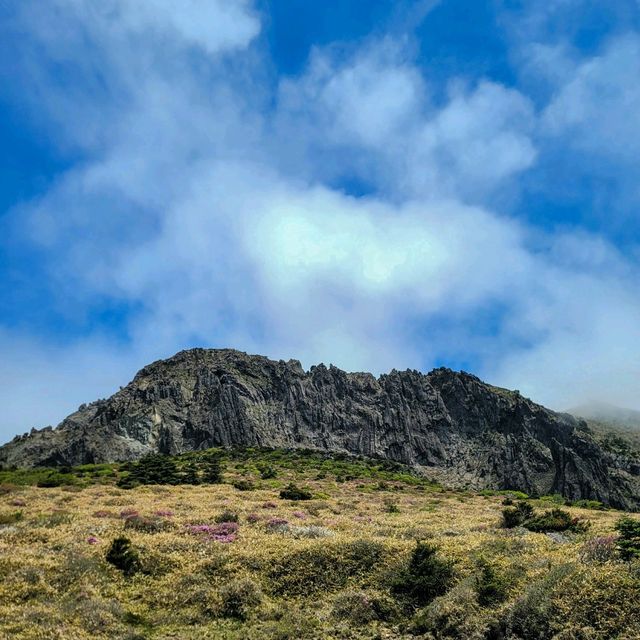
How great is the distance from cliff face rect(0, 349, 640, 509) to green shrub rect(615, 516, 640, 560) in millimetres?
98792

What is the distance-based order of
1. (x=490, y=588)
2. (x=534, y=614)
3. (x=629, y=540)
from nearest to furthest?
(x=534, y=614) < (x=490, y=588) < (x=629, y=540)

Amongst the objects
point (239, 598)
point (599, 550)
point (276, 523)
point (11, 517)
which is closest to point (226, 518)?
point (276, 523)

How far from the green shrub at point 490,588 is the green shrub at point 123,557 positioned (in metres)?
13.8

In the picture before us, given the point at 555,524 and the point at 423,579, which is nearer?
the point at 423,579

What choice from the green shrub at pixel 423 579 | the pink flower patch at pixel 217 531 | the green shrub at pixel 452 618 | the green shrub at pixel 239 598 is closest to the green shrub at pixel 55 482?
the pink flower patch at pixel 217 531

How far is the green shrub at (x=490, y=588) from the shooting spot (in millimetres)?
17672

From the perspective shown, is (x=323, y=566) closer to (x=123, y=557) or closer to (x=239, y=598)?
(x=239, y=598)

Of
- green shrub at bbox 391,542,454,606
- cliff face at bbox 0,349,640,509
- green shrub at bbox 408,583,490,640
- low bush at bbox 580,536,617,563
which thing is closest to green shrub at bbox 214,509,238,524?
green shrub at bbox 391,542,454,606

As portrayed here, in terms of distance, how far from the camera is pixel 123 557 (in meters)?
22.2

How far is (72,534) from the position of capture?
26406 mm

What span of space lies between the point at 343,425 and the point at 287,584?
403 ft

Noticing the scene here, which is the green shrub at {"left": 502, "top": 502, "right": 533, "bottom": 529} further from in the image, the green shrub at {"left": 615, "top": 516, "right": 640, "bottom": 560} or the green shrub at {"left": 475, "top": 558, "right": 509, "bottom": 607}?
the green shrub at {"left": 475, "top": 558, "right": 509, "bottom": 607}

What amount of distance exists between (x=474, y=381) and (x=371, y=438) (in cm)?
3752

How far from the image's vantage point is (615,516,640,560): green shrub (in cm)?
1848
